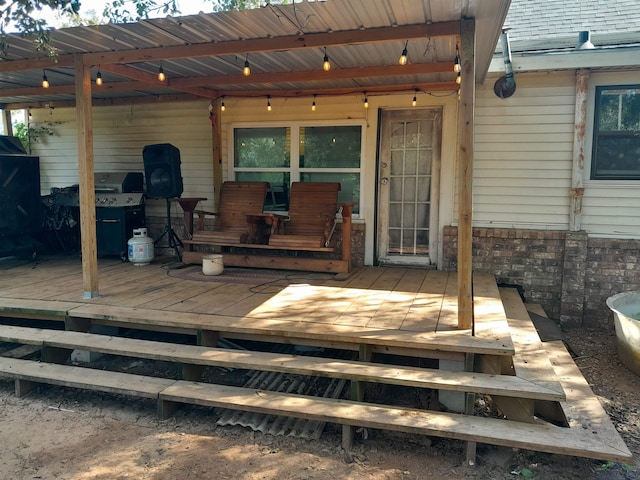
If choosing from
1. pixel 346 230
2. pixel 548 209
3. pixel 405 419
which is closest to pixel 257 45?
pixel 346 230

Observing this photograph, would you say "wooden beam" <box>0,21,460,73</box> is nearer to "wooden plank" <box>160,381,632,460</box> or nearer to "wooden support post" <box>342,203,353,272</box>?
"wooden support post" <box>342,203,353,272</box>

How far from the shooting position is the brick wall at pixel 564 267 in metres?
5.24

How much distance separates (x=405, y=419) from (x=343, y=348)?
745 mm

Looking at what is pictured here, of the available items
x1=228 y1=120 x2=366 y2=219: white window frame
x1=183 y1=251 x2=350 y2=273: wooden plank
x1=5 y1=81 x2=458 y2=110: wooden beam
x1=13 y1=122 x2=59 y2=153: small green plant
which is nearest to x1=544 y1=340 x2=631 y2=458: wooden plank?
x1=183 y1=251 x2=350 y2=273: wooden plank

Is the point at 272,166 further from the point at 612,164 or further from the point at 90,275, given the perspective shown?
the point at 612,164

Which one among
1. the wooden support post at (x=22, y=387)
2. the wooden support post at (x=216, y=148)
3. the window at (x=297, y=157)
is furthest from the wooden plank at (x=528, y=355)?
the wooden support post at (x=216, y=148)

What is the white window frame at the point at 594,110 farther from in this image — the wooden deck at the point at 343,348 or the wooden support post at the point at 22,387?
the wooden support post at the point at 22,387

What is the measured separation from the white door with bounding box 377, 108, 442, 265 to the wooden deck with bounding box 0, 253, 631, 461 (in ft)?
3.34

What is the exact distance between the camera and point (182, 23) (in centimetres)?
358

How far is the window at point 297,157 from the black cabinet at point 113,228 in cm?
158

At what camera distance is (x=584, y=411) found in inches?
116

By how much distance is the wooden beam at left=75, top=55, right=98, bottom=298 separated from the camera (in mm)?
4262

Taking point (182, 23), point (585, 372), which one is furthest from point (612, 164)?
point (182, 23)

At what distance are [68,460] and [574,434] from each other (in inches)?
114
